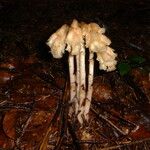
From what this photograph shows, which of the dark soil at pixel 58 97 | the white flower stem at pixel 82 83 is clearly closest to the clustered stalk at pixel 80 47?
the white flower stem at pixel 82 83

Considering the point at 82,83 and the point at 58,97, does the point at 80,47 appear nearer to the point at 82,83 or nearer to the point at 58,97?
the point at 82,83

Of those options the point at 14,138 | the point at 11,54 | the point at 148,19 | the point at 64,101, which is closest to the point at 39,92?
the point at 64,101

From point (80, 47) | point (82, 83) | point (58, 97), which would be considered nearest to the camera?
point (80, 47)

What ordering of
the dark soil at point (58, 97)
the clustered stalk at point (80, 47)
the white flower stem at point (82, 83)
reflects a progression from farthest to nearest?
1. the dark soil at point (58, 97)
2. the white flower stem at point (82, 83)
3. the clustered stalk at point (80, 47)

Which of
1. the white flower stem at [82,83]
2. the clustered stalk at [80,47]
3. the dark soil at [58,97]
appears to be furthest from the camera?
the dark soil at [58,97]

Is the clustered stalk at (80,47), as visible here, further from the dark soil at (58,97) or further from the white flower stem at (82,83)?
the dark soil at (58,97)

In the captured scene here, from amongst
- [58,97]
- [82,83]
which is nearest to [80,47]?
[82,83]

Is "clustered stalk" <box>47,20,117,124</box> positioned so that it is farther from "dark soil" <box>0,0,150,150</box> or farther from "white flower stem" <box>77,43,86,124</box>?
"dark soil" <box>0,0,150,150</box>

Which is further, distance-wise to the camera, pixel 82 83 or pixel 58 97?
pixel 58 97

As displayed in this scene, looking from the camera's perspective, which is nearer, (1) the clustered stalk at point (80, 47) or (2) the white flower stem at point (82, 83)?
(1) the clustered stalk at point (80, 47)

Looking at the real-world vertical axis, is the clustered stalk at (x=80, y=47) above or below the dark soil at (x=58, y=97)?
above

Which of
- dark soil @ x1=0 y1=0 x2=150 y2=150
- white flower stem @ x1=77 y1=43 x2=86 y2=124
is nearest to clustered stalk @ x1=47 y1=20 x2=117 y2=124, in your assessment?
white flower stem @ x1=77 y1=43 x2=86 y2=124
